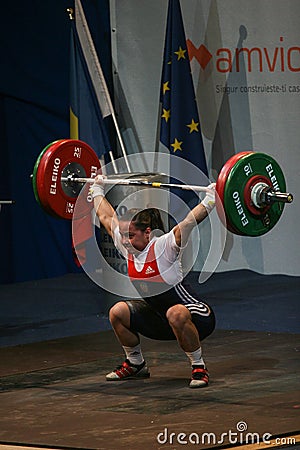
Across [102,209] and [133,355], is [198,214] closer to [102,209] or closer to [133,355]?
[102,209]

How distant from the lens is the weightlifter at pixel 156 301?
5.11m

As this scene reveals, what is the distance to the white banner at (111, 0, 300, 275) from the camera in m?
9.05

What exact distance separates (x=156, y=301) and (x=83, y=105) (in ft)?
11.9

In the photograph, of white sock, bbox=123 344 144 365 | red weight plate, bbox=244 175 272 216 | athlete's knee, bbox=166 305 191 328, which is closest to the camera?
red weight plate, bbox=244 175 272 216

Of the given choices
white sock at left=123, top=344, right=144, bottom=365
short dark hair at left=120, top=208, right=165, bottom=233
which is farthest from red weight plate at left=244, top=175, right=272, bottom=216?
white sock at left=123, top=344, right=144, bottom=365

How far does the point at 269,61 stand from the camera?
29.8 feet

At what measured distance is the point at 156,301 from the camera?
5207 mm

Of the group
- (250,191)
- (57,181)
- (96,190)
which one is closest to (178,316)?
(250,191)

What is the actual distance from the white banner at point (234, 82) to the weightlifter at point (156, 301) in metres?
3.96

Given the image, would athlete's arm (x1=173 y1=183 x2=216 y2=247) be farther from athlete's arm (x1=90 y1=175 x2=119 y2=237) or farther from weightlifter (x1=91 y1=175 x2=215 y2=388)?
athlete's arm (x1=90 y1=175 x2=119 y2=237)

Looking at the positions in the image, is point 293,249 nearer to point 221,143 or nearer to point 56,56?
point 221,143

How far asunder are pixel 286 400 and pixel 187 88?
4821 millimetres

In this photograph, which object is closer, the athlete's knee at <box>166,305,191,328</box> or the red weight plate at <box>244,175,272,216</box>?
the red weight plate at <box>244,175,272,216</box>

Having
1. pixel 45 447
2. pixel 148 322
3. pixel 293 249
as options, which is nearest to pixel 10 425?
pixel 45 447
